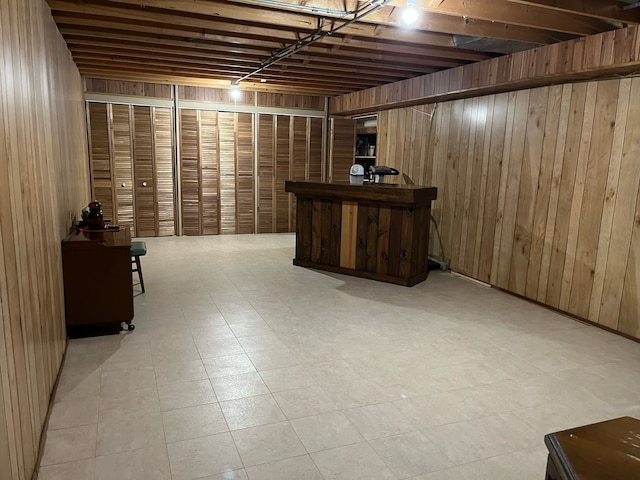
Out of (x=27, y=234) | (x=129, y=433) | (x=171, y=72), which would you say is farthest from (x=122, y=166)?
(x=129, y=433)

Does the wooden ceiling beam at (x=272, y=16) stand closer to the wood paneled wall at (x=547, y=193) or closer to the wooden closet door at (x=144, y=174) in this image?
the wood paneled wall at (x=547, y=193)

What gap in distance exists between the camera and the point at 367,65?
5504 millimetres

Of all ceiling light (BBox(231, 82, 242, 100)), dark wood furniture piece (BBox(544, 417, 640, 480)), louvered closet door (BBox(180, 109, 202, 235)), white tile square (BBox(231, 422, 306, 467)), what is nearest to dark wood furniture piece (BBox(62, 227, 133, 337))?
white tile square (BBox(231, 422, 306, 467))

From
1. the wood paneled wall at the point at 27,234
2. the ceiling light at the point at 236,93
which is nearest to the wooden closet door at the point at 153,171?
the ceiling light at the point at 236,93

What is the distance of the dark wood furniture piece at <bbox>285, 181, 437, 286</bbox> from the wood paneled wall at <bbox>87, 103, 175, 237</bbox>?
2827 mm

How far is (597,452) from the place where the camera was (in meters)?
1.09

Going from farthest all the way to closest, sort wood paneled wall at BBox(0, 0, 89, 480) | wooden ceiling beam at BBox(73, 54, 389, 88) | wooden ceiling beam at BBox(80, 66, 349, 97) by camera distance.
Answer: wooden ceiling beam at BBox(80, 66, 349, 97)
wooden ceiling beam at BBox(73, 54, 389, 88)
wood paneled wall at BBox(0, 0, 89, 480)

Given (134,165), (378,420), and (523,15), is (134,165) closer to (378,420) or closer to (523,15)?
(523,15)

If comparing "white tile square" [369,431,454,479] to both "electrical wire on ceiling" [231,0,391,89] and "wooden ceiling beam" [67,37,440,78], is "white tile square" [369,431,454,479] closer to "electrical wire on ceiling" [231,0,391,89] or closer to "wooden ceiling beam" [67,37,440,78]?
"electrical wire on ceiling" [231,0,391,89]

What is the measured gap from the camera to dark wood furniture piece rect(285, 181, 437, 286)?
516 centimetres

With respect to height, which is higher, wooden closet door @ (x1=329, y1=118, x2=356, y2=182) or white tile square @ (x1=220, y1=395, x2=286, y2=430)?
wooden closet door @ (x1=329, y1=118, x2=356, y2=182)

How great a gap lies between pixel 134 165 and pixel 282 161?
8.33ft

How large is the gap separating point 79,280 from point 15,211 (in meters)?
1.60

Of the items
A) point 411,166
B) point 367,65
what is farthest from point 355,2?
point 411,166
